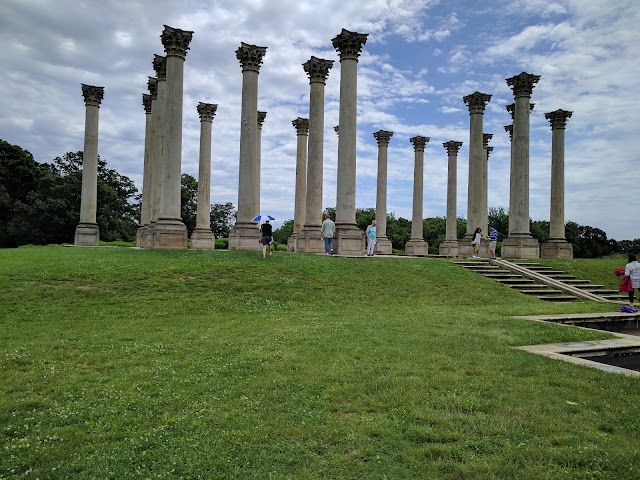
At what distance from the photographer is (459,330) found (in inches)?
565

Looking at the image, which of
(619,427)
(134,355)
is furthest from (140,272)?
(619,427)

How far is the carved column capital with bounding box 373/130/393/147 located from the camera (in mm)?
50875

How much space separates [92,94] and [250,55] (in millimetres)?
17245

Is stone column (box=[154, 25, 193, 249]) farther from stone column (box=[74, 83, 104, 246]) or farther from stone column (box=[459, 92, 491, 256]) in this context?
stone column (box=[459, 92, 491, 256])

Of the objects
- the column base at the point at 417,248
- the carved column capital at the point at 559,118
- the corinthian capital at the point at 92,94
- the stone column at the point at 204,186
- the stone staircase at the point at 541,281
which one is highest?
the corinthian capital at the point at 92,94

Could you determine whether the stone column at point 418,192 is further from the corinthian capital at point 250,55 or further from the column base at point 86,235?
the column base at point 86,235

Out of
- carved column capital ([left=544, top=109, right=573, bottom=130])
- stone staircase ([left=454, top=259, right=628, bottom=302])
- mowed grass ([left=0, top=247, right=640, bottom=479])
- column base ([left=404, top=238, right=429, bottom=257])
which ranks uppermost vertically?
carved column capital ([left=544, top=109, right=573, bottom=130])

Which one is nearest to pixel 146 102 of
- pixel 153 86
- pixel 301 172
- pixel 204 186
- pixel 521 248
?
pixel 153 86

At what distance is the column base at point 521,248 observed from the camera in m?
38.1

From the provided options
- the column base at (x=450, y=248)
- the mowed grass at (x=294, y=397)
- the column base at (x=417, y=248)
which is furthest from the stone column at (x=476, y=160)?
the mowed grass at (x=294, y=397)

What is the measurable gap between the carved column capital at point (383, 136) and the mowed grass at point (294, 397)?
3577 centimetres

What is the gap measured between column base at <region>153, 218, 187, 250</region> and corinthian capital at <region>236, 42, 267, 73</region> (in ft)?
40.3

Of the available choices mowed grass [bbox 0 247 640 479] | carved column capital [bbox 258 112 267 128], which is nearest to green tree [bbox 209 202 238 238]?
carved column capital [bbox 258 112 267 128]

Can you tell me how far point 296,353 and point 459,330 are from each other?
5646 millimetres
